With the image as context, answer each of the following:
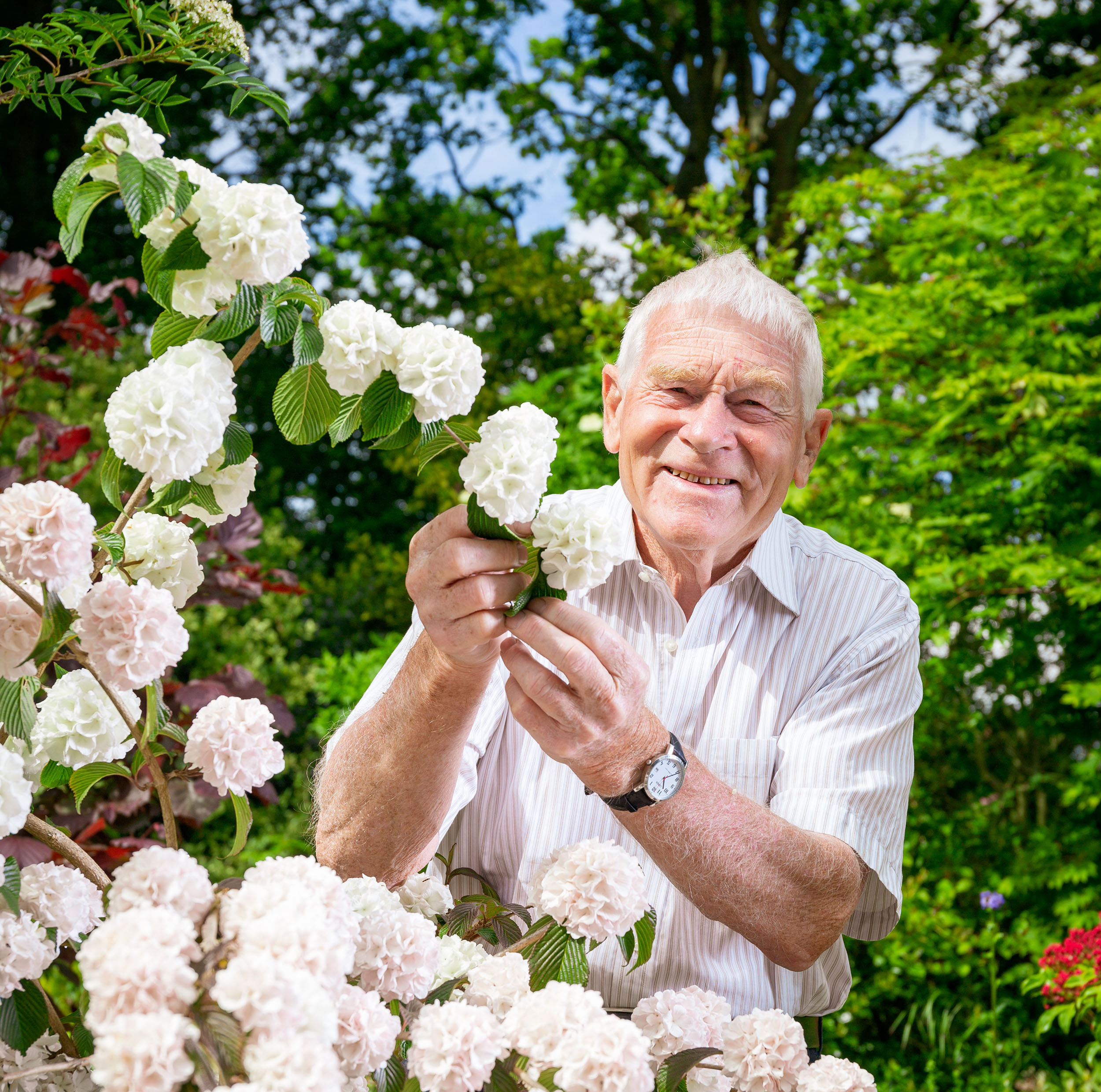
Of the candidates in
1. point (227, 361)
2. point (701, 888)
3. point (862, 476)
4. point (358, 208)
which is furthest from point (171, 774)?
point (358, 208)

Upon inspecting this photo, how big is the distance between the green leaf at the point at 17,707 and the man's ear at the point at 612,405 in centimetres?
137

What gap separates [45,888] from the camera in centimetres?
102

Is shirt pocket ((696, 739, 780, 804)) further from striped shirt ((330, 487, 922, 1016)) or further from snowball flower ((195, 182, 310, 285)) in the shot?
snowball flower ((195, 182, 310, 285))

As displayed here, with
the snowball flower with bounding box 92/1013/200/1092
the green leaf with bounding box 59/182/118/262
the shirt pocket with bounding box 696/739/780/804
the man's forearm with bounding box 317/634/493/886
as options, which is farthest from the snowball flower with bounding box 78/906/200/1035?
the shirt pocket with bounding box 696/739/780/804

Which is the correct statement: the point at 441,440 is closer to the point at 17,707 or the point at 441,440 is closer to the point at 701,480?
the point at 17,707

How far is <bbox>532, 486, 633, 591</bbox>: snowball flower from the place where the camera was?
1156mm

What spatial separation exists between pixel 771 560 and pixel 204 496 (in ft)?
4.13

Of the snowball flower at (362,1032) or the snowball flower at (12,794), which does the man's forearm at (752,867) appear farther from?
the snowball flower at (12,794)

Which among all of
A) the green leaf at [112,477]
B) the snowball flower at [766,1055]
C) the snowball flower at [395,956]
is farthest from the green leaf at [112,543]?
the snowball flower at [766,1055]

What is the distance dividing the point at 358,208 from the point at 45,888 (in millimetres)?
8403

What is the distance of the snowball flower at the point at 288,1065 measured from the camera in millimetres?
741

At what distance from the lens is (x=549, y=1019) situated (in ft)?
3.04

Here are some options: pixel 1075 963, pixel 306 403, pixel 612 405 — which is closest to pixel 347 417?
pixel 306 403

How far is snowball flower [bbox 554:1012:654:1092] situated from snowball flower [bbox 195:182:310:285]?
0.72 metres
